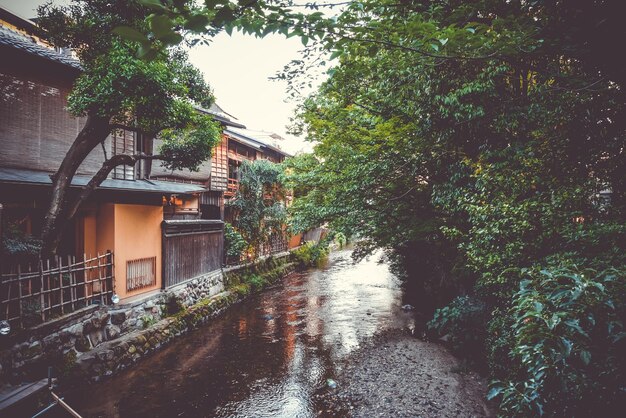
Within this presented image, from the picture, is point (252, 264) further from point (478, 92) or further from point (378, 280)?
point (478, 92)

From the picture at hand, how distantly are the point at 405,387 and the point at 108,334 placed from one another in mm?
8935

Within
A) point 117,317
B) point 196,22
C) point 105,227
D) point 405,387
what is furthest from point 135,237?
point 196,22

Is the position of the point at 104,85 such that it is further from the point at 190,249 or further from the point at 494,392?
the point at 494,392

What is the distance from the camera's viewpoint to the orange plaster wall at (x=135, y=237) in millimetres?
11883

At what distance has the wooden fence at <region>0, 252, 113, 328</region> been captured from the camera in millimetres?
7688

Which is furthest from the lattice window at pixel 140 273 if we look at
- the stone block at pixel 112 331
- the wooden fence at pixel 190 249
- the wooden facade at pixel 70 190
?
the stone block at pixel 112 331

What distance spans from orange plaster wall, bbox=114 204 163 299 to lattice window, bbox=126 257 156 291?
0.16 metres

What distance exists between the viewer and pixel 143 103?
8742 millimetres

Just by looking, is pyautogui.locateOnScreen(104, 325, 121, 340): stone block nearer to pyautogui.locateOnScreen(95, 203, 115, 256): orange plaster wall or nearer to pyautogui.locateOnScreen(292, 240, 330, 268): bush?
pyautogui.locateOnScreen(95, 203, 115, 256): orange plaster wall

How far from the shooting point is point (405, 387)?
8.77 m

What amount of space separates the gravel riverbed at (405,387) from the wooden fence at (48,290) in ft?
23.8

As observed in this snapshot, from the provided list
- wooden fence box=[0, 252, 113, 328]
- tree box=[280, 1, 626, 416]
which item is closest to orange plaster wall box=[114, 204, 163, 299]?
wooden fence box=[0, 252, 113, 328]

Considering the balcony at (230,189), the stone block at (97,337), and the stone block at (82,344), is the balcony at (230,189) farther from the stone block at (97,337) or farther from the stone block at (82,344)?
the stone block at (82,344)

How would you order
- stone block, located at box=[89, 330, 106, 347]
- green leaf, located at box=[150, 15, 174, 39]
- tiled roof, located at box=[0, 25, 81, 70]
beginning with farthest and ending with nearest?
1. tiled roof, located at box=[0, 25, 81, 70]
2. stone block, located at box=[89, 330, 106, 347]
3. green leaf, located at box=[150, 15, 174, 39]
